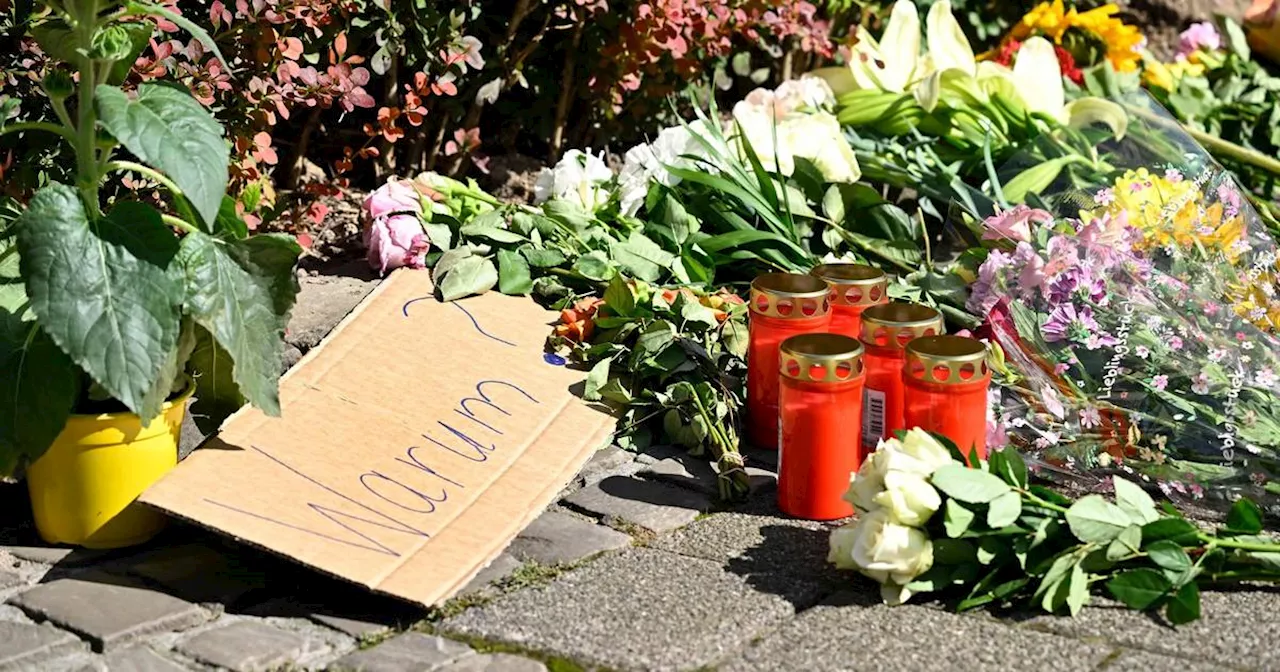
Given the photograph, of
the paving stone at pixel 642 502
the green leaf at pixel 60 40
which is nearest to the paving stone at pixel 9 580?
the green leaf at pixel 60 40

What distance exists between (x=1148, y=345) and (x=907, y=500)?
2.43 feet

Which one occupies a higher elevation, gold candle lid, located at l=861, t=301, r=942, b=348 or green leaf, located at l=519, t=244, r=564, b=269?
gold candle lid, located at l=861, t=301, r=942, b=348

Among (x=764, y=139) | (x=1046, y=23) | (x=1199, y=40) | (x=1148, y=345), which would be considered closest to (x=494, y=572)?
(x=1148, y=345)

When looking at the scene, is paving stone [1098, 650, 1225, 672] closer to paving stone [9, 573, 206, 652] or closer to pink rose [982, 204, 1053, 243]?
pink rose [982, 204, 1053, 243]

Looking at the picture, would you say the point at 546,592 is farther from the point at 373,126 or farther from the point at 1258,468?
the point at 373,126

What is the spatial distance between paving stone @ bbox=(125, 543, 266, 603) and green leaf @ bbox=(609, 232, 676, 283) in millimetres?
1220

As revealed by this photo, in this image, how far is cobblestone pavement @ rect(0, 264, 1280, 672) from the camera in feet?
7.27

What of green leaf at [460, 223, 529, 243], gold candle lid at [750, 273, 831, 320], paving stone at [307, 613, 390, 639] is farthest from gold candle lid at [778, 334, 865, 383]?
green leaf at [460, 223, 529, 243]

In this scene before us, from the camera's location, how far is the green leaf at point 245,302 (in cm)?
243

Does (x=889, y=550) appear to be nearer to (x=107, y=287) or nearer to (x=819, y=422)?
(x=819, y=422)

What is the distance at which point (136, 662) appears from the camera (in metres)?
2.21

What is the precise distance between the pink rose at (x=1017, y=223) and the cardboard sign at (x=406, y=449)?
0.93 meters

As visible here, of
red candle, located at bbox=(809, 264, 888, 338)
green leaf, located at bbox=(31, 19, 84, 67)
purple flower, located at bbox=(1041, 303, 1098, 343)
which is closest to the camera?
green leaf, located at bbox=(31, 19, 84, 67)

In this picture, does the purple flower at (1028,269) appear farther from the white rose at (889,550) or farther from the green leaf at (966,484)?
the white rose at (889,550)
